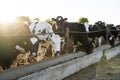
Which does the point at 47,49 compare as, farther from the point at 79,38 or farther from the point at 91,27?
the point at 91,27

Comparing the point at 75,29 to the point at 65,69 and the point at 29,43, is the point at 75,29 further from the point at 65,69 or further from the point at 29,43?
the point at 65,69

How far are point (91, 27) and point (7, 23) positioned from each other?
7.53m

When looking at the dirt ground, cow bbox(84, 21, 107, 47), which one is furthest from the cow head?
cow bbox(84, 21, 107, 47)

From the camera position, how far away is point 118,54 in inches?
521

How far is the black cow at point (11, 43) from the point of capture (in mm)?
7270

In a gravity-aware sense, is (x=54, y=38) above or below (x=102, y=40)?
above

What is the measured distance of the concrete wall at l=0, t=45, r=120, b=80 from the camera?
18.2 ft

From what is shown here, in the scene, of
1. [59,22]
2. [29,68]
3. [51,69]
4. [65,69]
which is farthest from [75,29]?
[29,68]

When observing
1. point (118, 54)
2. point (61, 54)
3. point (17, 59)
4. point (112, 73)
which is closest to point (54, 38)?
point (61, 54)

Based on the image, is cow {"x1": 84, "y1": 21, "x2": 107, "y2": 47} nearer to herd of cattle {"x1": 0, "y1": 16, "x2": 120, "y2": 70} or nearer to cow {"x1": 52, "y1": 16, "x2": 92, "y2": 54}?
cow {"x1": 52, "y1": 16, "x2": 92, "y2": 54}

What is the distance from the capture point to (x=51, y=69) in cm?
641

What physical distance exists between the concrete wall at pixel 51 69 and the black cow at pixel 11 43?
100cm

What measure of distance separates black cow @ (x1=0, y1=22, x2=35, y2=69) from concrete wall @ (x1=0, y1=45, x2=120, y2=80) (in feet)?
3.27

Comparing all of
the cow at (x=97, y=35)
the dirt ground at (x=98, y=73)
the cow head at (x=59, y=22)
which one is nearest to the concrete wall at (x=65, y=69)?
the dirt ground at (x=98, y=73)
